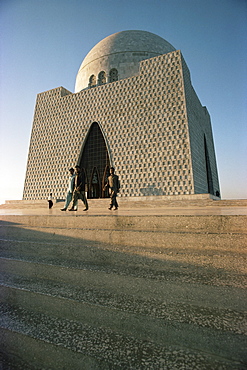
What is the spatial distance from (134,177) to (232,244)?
56.3ft

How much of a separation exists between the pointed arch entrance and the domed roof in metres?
7.11

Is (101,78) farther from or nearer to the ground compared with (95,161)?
farther from the ground

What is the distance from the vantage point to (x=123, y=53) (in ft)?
80.1

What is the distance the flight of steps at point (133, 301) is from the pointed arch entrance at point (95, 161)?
2023 centimetres

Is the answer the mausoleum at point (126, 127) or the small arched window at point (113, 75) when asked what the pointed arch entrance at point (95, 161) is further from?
the small arched window at point (113, 75)

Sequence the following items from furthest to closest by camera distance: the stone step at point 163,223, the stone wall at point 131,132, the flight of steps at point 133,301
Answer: the stone wall at point 131,132 → the stone step at point 163,223 → the flight of steps at point 133,301

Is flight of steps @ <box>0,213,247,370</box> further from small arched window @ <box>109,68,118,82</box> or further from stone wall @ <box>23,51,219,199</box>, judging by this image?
small arched window @ <box>109,68,118,82</box>

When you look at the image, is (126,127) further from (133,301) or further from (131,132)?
(133,301)

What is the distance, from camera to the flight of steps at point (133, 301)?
3.96 feet

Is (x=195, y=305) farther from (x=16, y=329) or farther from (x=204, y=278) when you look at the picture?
(x=16, y=329)

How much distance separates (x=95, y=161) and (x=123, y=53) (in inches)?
510

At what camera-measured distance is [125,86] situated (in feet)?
71.4

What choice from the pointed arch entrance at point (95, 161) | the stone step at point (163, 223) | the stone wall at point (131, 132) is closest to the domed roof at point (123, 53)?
the stone wall at point (131, 132)

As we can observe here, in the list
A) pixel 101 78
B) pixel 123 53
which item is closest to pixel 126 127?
pixel 101 78
